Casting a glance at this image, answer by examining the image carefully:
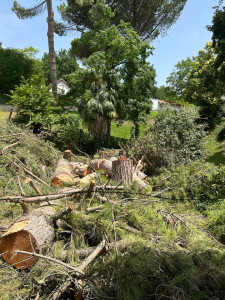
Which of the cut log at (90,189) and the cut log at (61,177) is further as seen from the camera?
the cut log at (61,177)

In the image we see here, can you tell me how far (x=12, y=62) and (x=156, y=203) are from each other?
694 inches

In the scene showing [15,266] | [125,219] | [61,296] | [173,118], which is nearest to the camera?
[61,296]

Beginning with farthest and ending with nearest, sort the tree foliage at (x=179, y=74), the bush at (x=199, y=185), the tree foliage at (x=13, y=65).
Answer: the tree foliage at (x=179, y=74)
the tree foliage at (x=13, y=65)
the bush at (x=199, y=185)

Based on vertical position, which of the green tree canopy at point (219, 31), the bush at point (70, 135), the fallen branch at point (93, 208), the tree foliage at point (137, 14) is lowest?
the bush at point (70, 135)

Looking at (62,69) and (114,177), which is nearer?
(114,177)

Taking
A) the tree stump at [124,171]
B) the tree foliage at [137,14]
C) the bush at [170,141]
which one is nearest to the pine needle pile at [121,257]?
the tree stump at [124,171]

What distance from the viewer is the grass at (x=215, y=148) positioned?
11.7 m

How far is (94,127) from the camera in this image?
12.1 m

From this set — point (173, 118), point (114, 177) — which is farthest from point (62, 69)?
point (114, 177)

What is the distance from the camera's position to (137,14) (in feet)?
62.2

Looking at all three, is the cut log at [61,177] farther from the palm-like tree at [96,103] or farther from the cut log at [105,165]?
the palm-like tree at [96,103]

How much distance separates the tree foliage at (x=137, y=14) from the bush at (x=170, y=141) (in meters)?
13.0

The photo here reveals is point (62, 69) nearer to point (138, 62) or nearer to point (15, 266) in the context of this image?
point (138, 62)

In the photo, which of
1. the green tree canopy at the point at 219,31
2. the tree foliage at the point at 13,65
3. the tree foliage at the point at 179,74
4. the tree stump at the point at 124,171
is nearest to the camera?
the tree stump at the point at 124,171
